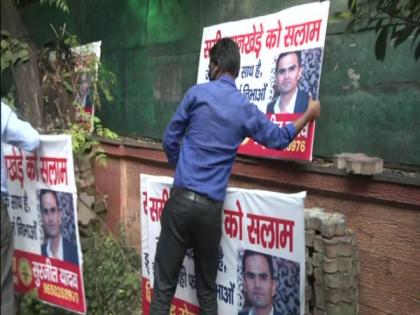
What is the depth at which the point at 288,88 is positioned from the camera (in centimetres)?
409

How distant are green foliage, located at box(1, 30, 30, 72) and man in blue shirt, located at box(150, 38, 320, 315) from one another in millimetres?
1388

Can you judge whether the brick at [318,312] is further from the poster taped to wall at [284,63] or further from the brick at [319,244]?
the poster taped to wall at [284,63]

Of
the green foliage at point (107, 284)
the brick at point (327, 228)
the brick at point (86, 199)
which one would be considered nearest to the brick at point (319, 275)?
the brick at point (327, 228)

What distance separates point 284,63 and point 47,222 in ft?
6.35

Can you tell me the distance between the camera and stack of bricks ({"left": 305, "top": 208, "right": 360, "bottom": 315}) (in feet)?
12.4

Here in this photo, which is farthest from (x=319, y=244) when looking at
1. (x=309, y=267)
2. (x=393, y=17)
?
(x=393, y=17)

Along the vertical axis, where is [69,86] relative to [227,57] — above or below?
below

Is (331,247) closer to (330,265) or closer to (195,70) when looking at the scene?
(330,265)

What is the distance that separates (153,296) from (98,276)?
1.06 metres

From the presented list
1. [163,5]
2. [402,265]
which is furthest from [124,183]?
[402,265]

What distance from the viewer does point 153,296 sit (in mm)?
3701

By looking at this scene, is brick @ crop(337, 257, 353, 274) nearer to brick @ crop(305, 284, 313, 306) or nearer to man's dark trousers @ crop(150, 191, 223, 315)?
brick @ crop(305, 284, 313, 306)

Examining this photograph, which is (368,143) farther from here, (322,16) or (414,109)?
(322,16)

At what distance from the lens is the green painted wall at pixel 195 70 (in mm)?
3830
